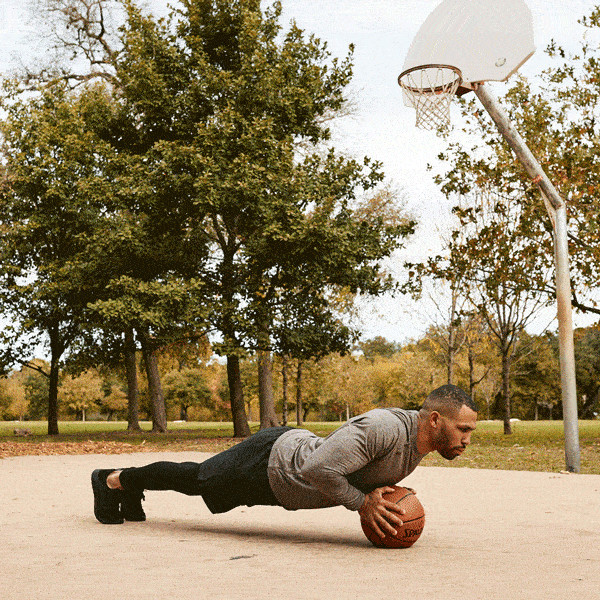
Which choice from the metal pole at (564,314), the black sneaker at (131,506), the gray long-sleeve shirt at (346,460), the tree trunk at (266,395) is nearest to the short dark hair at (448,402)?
the gray long-sleeve shirt at (346,460)

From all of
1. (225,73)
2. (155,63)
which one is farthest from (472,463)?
(155,63)

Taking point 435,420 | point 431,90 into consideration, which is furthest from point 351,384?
point 435,420

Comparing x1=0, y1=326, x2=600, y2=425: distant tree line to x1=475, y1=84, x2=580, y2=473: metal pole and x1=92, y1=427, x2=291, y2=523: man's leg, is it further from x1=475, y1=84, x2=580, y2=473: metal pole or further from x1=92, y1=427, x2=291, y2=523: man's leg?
x1=92, y1=427, x2=291, y2=523: man's leg

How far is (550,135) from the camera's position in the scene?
18.5 metres

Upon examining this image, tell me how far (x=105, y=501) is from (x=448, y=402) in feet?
9.46

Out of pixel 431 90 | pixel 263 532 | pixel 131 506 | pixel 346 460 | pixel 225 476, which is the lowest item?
pixel 263 532

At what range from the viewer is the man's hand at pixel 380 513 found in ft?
15.9

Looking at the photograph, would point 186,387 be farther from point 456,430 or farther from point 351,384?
point 456,430

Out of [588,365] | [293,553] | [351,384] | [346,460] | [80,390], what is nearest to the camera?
[346,460]

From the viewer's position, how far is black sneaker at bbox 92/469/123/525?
5938 mm

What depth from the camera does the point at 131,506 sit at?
604cm

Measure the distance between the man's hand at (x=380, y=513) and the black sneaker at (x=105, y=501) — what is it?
213 centimetres

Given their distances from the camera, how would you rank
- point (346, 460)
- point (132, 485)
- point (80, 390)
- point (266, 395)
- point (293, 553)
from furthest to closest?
point (80, 390) < point (266, 395) < point (132, 485) < point (293, 553) < point (346, 460)

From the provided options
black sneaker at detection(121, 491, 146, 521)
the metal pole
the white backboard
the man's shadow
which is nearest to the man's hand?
the man's shadow
